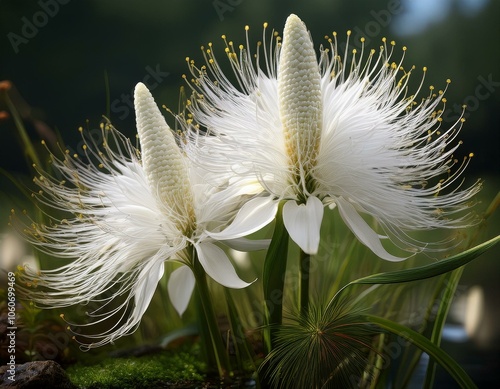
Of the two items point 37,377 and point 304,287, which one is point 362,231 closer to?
point 304,287

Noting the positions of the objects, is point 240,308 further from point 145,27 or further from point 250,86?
point 145,27

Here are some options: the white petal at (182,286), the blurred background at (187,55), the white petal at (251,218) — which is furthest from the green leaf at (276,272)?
the blurred background at (187,55)

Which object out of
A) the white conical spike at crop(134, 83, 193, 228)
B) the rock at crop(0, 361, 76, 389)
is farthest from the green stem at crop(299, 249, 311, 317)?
the rock at crop(0, 361, 76, 389)

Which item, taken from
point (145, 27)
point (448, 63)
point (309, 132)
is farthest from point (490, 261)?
point (145, 27)

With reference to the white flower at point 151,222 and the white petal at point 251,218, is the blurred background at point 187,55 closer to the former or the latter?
the white flower at point 151,222

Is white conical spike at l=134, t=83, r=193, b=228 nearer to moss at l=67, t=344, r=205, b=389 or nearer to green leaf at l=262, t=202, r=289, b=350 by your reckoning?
green leaf at l=262, t=202, r=289, b=350

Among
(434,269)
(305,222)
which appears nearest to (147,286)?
(305,222)
